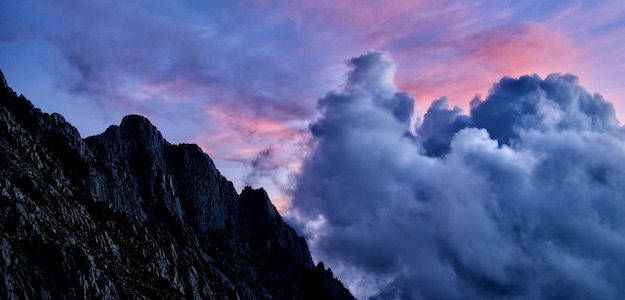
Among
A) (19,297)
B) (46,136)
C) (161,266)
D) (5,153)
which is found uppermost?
(46,136)

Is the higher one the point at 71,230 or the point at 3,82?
the point at 3,82

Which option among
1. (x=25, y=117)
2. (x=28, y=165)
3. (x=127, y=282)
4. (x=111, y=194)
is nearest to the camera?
(x=127, y=282)

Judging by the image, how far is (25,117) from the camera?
5325 inches

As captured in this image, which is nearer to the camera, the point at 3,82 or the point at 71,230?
the point at 71,230

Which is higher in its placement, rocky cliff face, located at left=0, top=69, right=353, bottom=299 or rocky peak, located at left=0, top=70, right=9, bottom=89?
rocky peak, located at left=0, top=70, right=9, bottom=89

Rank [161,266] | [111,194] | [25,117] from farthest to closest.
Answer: [111,194], [25,117], [161,266]

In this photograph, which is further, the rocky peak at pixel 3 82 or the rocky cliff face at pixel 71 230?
the rocky peak at pixel 3 82

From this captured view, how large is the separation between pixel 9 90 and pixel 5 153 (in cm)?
5330

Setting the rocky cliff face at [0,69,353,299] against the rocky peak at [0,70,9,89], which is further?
the rocky peak at [0,70,9,89]

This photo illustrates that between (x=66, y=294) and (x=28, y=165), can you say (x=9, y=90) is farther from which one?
(x=66, y=294)

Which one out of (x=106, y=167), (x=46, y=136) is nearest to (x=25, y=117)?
(x=46, y=136)

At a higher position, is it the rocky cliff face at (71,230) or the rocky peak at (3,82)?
the rocky peak at (3,82)

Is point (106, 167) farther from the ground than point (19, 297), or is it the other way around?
point (106, 167)

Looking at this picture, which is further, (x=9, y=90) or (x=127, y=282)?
(x=9, y=90)
